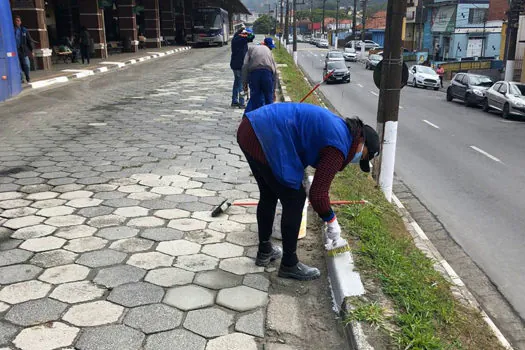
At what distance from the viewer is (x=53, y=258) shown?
155 inches

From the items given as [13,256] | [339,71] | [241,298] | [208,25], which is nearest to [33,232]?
[13,256]

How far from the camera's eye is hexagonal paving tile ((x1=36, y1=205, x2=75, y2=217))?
4.86m

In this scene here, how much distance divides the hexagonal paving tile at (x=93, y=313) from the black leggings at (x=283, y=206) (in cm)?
122

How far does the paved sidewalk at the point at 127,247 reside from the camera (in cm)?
306

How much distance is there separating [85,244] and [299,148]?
2.10m

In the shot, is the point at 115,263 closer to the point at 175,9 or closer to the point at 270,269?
the point at 270,269

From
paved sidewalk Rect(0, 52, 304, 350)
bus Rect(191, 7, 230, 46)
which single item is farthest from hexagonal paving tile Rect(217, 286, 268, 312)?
bus Rect(191, 7, 230, 46)

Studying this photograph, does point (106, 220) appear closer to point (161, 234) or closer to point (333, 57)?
point (161, 234)

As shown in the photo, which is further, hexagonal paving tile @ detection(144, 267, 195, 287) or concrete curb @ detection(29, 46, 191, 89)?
concrete curb @ detection(29, 46, 191, 89)

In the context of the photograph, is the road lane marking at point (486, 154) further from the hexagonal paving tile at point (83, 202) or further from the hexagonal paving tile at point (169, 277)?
the hexagonal paving tile at point (169, 277)

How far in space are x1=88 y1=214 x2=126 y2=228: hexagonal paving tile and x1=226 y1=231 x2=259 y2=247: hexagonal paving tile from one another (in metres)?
1.08

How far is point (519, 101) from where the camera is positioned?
55.8 feet

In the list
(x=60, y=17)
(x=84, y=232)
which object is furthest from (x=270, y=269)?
(x=60, y=17)

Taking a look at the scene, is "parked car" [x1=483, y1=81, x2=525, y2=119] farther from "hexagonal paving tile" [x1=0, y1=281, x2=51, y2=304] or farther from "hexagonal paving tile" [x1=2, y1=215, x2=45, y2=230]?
"hexagonal paving tile" [x1=0, y1=281, x2=51, y2=304]
